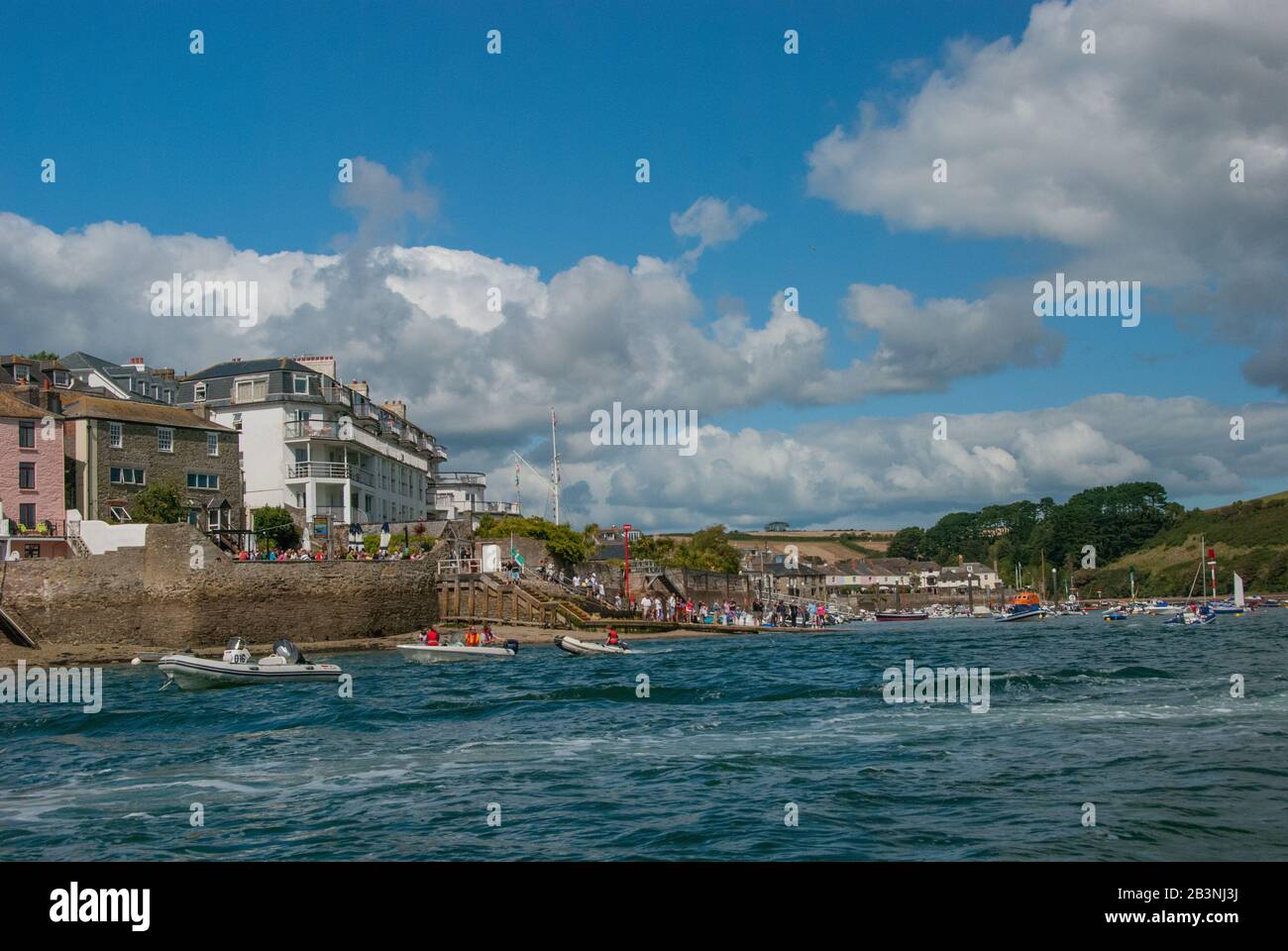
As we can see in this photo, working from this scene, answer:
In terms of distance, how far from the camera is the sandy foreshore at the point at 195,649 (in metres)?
46.4

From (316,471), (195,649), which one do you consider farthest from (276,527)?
(195,649)

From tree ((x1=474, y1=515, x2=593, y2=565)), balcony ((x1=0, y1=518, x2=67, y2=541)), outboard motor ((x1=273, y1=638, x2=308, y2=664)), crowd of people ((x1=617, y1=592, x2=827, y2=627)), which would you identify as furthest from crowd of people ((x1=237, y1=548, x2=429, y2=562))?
crowd of people ((x1=617, y1=592, x2=827, y2=627))

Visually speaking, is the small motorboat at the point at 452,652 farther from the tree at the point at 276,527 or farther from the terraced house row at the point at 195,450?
the tree at the point at 276,527

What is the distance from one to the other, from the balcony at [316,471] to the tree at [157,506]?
40.5 ft

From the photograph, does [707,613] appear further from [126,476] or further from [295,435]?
[126,476]

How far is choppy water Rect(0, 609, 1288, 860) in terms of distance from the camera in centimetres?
1416

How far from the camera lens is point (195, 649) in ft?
166

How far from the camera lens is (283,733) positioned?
25.4 metres

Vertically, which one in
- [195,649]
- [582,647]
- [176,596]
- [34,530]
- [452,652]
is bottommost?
[582,647]

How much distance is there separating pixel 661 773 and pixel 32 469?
1834 inches

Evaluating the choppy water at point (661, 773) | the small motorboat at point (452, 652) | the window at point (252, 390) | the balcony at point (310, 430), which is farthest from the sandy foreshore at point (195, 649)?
the window at point (252, 390)

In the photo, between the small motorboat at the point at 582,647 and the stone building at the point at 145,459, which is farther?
the stone building at the point at 145,459
